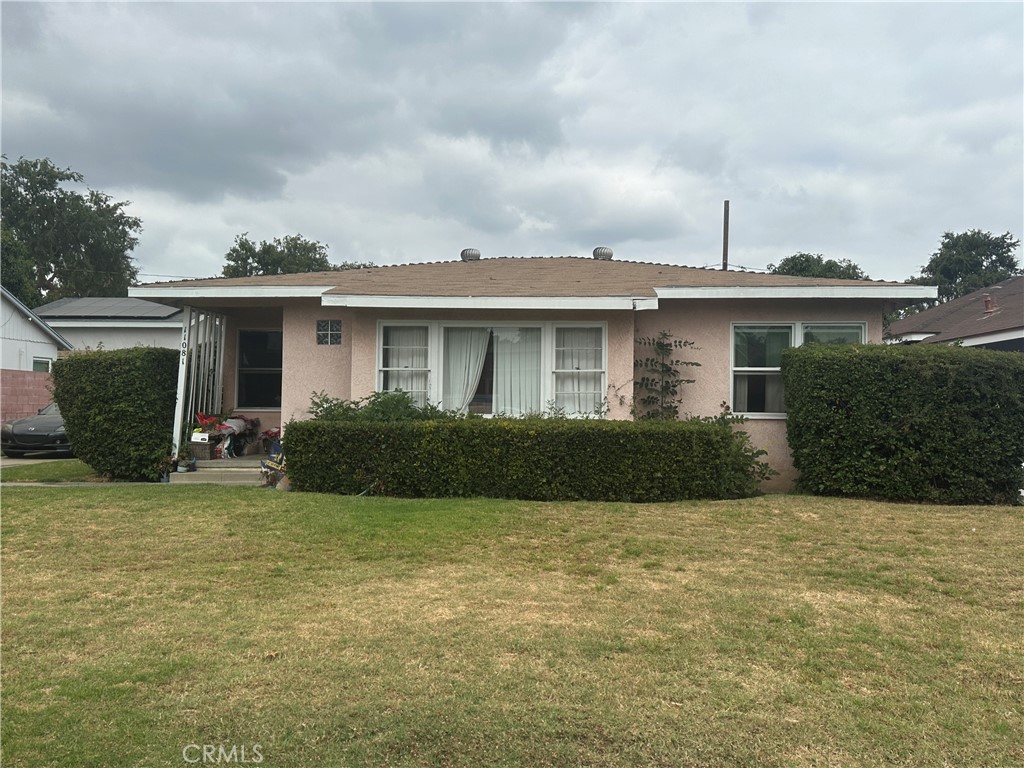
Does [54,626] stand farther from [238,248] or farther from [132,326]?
[238,248]

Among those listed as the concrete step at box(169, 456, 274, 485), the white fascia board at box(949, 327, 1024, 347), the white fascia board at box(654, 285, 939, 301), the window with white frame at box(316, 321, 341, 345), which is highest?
the white fascia board at box(949, 327, 1024, 347)

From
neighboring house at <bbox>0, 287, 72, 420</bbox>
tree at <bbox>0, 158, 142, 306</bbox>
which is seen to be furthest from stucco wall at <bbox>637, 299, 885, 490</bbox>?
tree at <bbox>0, 158, 142, 306</bbox>

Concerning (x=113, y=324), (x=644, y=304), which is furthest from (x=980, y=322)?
(x=113, y=324)

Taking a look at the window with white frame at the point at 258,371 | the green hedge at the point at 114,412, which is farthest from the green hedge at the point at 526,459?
the window with white frame at the point at 258,371

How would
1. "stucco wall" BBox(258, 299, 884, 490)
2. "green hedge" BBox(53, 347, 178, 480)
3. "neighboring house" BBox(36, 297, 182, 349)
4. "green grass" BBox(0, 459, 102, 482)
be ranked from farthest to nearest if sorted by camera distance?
"neighboring house" BBox(36, 297, 182, 349) → "green grass" BBox(0, 459, 102, 482) → "green hedge" BBox(53, 347, 178, 480) → "stucco wall" BBox(258, 299, 884, 490)

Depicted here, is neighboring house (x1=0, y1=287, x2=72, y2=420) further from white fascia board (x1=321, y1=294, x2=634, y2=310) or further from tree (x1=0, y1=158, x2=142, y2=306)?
tree (x1=0, y1=158, x2=142, y2=306)

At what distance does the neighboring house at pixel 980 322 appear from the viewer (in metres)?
17.0

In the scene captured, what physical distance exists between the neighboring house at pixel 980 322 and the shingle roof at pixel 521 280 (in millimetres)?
4545

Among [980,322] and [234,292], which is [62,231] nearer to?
[234,292]

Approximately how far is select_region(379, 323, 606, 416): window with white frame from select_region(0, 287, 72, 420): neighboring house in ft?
49.5

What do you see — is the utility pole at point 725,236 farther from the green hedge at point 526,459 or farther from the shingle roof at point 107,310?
the shingle roof at point 107,310

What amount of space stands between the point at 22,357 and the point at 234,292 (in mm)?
14887

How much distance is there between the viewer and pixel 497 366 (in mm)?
10812

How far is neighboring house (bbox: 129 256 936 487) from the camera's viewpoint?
1041 cm
